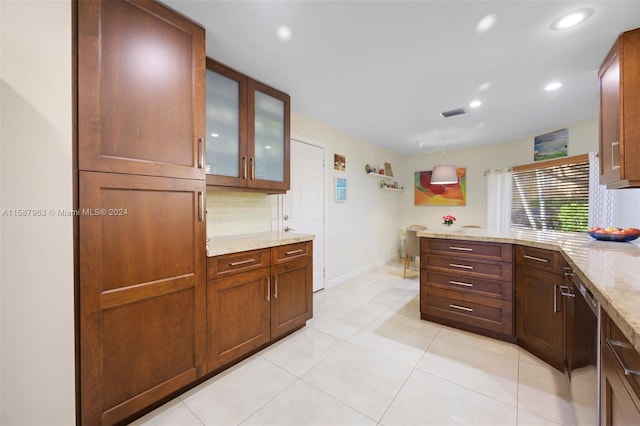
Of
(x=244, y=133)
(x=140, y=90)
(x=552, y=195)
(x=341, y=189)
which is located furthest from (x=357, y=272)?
(x=140, y=90)

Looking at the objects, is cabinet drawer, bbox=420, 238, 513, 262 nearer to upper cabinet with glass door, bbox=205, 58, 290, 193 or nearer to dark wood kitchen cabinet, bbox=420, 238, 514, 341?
dark wood kitchen cabinet, bbox=420, 238, 514, 341

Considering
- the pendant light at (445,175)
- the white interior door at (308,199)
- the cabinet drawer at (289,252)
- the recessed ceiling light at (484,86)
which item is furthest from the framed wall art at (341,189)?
the recessed ceiling light at (484,86)

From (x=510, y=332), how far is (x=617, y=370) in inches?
63.4

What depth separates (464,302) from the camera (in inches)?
91.4

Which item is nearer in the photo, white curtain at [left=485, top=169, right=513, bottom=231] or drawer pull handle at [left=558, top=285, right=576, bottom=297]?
drawer pull handle at [left=558, top=285, right=576, bottom=297]

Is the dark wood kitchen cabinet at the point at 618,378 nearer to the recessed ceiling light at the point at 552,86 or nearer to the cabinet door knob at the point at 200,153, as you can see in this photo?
the cabinet door knob at the point at 200,153

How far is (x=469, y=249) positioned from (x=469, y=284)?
322mm

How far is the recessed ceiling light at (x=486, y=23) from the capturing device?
1547mm

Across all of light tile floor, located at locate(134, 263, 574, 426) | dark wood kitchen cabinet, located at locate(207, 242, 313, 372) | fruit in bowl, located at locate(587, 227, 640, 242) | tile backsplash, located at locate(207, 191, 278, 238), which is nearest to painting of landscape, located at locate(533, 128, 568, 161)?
fruit in bowl, located at locate(587, 227, 640, 242)

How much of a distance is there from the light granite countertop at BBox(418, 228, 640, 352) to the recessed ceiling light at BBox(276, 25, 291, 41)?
2.06 meters

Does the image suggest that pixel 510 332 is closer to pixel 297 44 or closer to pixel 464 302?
pixel 464 302

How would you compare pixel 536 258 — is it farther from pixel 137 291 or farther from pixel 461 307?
pixel 137 291

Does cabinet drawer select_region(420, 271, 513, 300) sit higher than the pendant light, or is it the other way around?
the pendant light

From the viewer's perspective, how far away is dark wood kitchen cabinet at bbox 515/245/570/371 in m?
1.72
